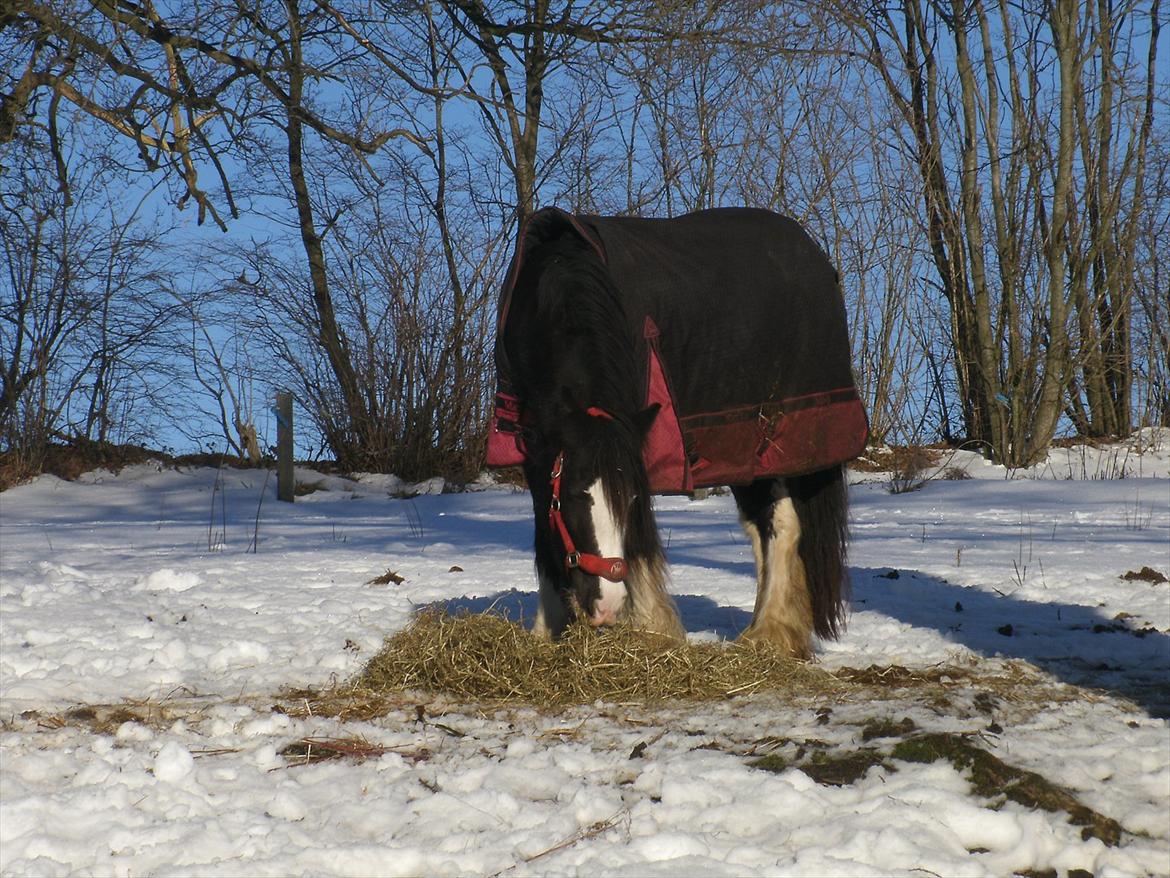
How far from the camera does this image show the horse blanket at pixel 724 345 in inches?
140

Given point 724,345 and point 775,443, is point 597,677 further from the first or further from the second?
point 724,345

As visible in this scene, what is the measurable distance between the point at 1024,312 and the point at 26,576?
378 inches

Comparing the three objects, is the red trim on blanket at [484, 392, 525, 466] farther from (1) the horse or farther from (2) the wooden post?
(2) the wooden post

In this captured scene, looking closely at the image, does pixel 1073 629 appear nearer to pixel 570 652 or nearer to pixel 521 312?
pixel 570 652

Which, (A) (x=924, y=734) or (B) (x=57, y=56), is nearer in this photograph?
(A) (x=924, y=734)

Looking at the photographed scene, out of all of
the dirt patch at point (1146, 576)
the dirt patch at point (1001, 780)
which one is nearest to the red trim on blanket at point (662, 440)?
the dirt patch at point (1001, 780)

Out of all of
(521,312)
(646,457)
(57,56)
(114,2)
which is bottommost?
(646,457)

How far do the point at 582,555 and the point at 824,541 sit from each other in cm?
131

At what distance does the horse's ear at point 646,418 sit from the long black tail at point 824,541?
3.44 feet

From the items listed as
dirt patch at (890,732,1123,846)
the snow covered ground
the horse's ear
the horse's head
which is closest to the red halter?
the horse's head

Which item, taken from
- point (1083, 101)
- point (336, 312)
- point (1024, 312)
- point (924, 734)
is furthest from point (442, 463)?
point (924, 734)

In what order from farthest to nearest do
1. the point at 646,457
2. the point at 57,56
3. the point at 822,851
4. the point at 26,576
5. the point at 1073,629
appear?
the point at 57,56, the point at 26,576, the point at 1073,629, the point at 646,457, the point at 822,851

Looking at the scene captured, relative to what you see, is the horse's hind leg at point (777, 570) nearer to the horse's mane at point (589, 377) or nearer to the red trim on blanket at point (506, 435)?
the horse's mane at point (589, 377)

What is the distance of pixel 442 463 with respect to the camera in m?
11.3
